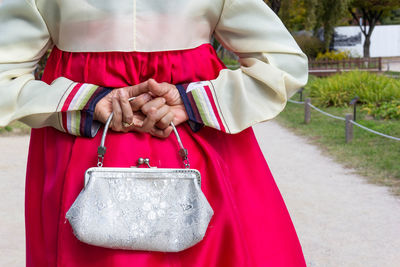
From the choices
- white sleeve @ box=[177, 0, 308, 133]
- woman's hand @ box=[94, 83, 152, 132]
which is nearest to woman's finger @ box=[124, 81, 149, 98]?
woman's hand @ box=[94, 83, 152, 132]

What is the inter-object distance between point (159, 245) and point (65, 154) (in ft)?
1.18

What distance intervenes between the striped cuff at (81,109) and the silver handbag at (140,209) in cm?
16

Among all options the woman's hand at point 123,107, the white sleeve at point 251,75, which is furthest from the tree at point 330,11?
the woman's hand at point 123,107

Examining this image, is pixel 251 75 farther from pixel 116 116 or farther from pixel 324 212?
pixel 324 212

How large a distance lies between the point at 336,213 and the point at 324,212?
10cm

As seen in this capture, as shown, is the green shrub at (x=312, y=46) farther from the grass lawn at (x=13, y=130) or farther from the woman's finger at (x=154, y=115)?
the woman's finger at (x=154, y=115)

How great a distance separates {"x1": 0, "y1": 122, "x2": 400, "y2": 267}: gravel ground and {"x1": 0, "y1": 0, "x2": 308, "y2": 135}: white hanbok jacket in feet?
8.65

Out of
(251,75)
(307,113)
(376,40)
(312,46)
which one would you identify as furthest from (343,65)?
(251,75)

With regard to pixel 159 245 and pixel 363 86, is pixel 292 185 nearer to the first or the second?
pixel 159 245

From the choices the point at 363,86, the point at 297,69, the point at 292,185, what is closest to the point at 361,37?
the point at 363,86

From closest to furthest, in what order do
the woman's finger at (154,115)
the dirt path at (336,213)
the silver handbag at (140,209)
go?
1. the silver handbag at (140,209)
2. the woman's finger at (154,115)
3. the dirt path at (336,213)

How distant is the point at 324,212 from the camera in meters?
5.19

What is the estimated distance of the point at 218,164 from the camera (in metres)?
1.60

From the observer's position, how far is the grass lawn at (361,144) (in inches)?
259
